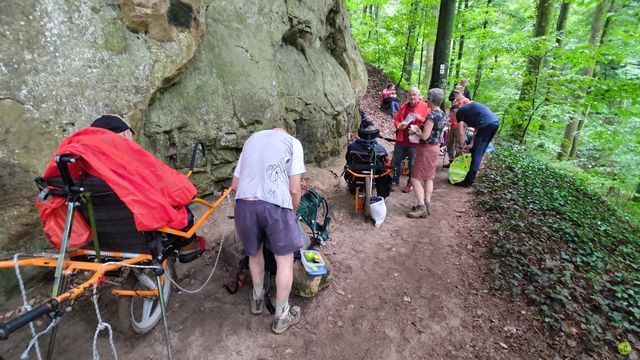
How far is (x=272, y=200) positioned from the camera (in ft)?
9.95

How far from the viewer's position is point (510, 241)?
502 centimetres

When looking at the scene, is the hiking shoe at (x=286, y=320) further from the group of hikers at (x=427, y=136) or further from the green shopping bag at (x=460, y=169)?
the green shopping bag at (x=460, y=169)

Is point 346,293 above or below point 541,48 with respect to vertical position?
below

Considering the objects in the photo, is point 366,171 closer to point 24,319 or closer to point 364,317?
point 364,317

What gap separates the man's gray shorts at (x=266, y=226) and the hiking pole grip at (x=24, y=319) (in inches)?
59.4

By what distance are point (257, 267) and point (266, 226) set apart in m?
0.62

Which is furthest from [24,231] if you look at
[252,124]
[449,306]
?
[449,306]

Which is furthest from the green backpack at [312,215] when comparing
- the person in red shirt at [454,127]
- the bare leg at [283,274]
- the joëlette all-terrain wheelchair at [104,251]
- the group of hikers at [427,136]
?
the person in red shirt at [454,127]

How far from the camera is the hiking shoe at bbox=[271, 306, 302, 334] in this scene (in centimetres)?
339

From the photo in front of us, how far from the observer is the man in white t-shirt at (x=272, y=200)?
3.05 metres

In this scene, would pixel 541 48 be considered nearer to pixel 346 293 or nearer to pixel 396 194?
pixel 396 194

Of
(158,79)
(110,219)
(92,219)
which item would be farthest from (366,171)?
(92,219)

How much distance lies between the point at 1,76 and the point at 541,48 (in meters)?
12.8

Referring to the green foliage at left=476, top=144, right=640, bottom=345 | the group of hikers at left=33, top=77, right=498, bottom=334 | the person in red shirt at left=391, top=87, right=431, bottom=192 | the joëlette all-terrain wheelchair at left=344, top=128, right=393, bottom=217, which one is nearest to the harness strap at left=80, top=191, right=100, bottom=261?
the group of hikers at left=33, top=77, right=498, bottom=334
